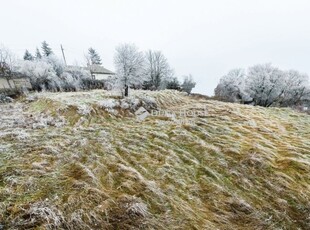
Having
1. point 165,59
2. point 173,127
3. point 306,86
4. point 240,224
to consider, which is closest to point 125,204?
point 240,224

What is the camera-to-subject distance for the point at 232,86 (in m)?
32.9

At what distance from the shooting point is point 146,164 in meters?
6.82

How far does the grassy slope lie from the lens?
4492 mm

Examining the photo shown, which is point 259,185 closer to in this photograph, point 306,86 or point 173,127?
point 173,127

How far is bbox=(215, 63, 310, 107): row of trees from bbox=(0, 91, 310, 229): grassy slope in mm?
19674

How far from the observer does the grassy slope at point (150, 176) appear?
449 centimetres

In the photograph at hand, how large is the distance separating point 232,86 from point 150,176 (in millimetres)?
30784

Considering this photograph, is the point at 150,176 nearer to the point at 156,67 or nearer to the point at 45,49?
the point at 156,67

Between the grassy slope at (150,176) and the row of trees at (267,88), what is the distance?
1967 centimetres

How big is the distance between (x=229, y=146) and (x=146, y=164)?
3.89 meters

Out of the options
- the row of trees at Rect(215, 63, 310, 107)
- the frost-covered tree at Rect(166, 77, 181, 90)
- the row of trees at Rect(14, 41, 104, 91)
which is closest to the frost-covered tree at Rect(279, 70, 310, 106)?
the row of trees at Rect(215, 63, 310, 107)

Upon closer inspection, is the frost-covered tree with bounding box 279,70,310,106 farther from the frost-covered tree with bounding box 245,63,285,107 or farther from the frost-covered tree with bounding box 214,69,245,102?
the frost-covered tree with bounding box 214,69,245,102

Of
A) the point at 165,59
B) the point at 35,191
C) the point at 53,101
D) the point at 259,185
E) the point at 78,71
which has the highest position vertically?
the point at 165,59

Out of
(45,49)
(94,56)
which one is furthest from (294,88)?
(45,49)
